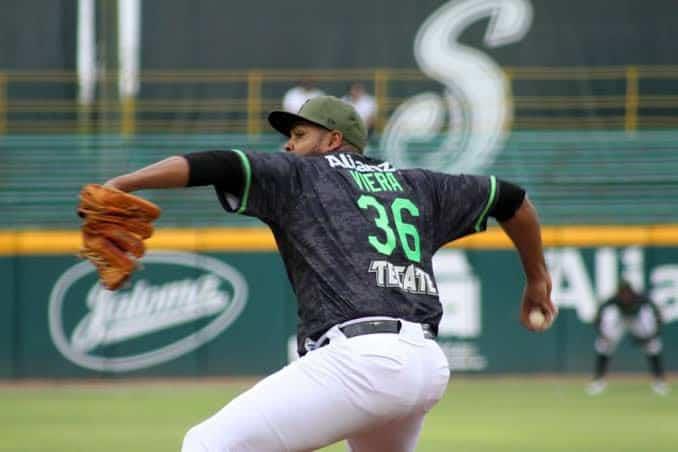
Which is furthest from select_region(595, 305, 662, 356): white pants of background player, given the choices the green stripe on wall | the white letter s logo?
the white letter s logo

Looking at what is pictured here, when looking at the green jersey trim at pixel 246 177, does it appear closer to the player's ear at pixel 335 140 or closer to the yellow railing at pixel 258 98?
the player's ear at pixel 335 140

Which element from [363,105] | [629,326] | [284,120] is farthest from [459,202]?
[363,105]

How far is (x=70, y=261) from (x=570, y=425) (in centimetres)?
801

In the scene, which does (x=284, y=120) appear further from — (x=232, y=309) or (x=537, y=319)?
(x=232, y=309)

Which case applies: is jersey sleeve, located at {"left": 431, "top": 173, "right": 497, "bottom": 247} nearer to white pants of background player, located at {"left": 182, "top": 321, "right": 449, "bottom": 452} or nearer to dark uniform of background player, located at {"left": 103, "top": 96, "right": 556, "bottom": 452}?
dark uniform of background player, located at {"left": 103, "top": 96, "right": 556, "bottom": 452}

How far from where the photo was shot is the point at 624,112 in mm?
23172

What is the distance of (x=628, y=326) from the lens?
17.7m

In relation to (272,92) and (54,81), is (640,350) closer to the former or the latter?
(272,92)

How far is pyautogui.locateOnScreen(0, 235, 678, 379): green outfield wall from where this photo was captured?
18.3 metres

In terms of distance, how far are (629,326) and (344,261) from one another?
13286 mm

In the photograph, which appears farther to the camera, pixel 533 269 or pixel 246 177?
pixel 533 269

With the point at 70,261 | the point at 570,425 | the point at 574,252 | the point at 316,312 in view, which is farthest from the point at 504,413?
the point at 316,312

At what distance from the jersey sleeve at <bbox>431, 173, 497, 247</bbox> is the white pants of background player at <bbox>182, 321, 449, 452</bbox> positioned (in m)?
0.54

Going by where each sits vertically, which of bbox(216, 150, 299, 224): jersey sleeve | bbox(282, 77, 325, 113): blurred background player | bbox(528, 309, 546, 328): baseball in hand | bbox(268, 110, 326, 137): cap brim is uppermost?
bbox(268, 110, 326, 137): cap brim
